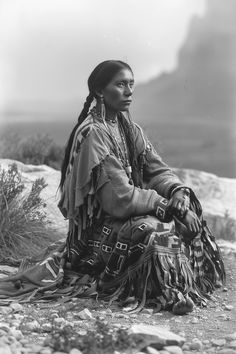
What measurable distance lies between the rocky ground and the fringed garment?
14 cm

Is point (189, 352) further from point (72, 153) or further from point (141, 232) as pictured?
point (72, 153)

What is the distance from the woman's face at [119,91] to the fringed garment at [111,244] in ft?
0.49

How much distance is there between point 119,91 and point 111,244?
1.03 metres

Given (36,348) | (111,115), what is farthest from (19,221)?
(36,348)

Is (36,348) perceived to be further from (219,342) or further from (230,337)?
(230,337)

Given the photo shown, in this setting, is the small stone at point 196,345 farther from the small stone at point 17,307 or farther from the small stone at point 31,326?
the small stone at point 17,307

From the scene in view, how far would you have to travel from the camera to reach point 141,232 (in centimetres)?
573

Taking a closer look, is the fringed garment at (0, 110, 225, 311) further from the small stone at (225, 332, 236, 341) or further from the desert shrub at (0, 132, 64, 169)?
the desert shrub at (0, 132, 64, 169)

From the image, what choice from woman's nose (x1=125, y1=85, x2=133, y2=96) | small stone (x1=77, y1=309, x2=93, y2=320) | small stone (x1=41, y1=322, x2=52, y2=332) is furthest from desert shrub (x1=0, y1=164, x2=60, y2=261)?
small stone (x1=41, y1=322, x2=52, y2=332)

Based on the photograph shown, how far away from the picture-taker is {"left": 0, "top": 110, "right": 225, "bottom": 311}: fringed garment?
569 centimetres

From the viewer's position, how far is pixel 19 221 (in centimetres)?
715

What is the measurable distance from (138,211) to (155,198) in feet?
0.47

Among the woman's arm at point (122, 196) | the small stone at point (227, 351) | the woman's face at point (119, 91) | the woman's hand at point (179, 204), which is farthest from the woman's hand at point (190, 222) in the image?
the small stone at point (227, 351)

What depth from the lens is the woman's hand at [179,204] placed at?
5.80 metres
